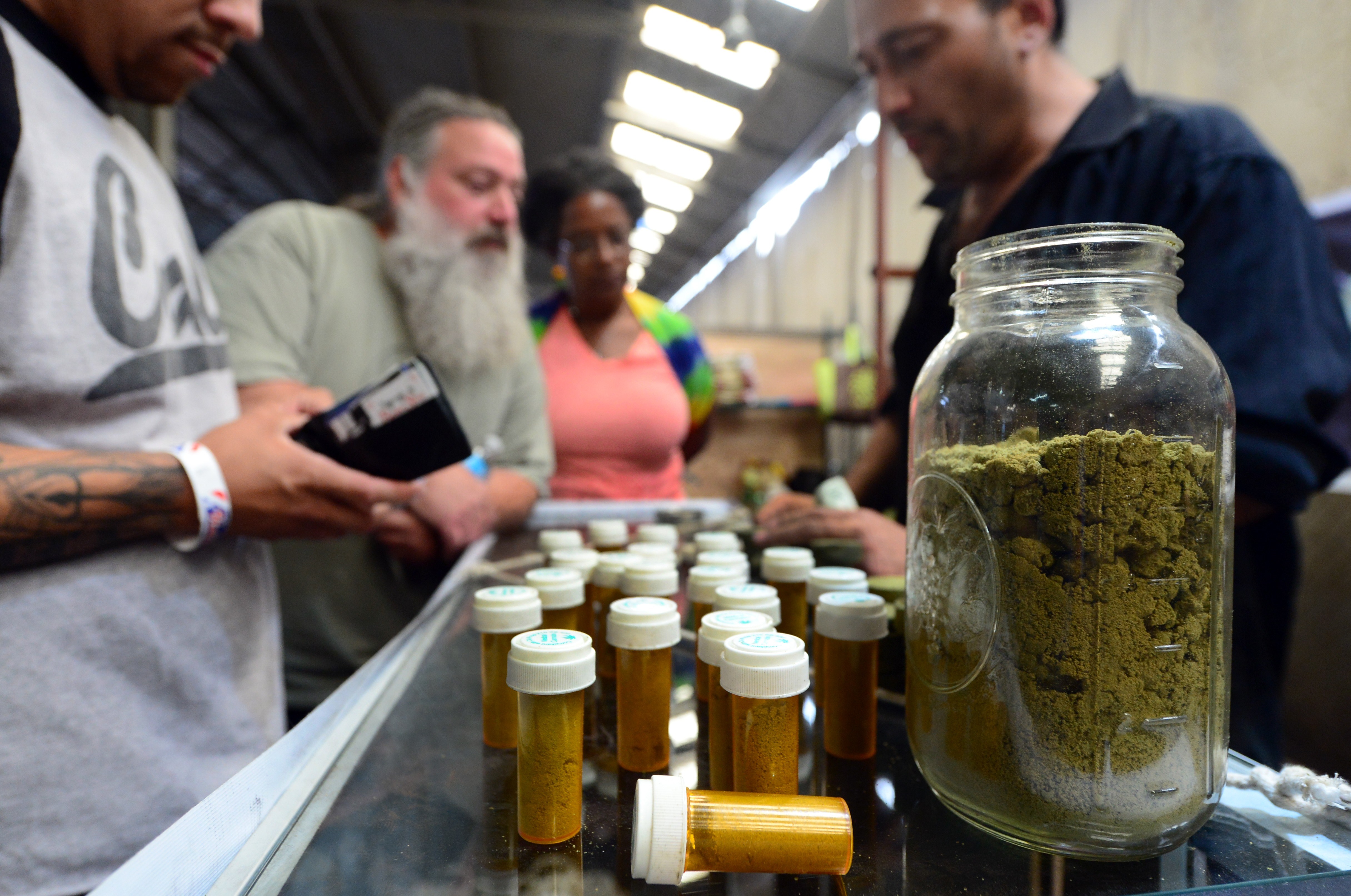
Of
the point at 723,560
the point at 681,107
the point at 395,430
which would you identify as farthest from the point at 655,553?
the point at 681,107

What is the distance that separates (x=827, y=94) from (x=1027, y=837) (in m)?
4.55

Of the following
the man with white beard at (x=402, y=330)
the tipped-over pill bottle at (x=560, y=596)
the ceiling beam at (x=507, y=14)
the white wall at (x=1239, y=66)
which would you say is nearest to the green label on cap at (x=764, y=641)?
the tipped-over pill bottle at (x=560, y=596)

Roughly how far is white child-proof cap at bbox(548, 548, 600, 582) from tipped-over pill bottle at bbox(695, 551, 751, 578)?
0.39 ft

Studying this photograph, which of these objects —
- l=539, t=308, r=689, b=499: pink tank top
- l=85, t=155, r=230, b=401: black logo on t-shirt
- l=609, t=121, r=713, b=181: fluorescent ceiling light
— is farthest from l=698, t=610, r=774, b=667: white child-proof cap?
l=609, t=121, r=713, b=181: fluorescent ceiling light

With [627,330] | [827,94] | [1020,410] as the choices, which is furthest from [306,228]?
[827,94]

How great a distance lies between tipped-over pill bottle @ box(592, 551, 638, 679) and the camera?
0.67 meters

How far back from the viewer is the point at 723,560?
0.77 meters

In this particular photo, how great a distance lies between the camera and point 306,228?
146 centimetres

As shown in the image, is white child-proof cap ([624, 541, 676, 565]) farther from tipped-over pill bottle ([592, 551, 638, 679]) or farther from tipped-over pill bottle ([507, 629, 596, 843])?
tipped-over pill bottle ([507, 629, 596, 843])

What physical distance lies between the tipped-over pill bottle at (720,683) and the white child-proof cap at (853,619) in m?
0.04

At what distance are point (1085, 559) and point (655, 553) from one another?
0.54m

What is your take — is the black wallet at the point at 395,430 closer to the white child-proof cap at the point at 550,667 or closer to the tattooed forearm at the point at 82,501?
the tattooed forearm at the point at 82,501

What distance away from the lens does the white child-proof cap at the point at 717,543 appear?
0.97 metres

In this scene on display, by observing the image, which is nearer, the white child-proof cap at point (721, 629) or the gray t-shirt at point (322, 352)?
the white child-proof cap at point (721, 629)
